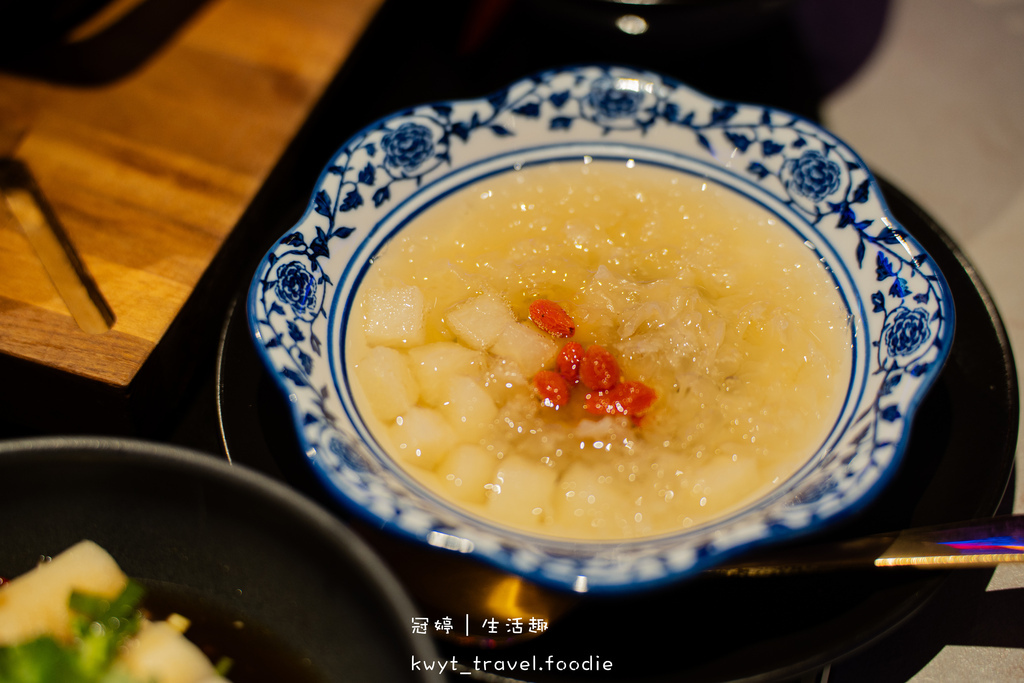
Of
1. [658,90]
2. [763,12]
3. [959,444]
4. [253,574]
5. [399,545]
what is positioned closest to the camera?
[253,574]

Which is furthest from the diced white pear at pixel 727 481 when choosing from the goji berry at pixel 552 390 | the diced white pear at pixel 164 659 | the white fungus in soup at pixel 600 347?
the diced white pear at pixel 164 659

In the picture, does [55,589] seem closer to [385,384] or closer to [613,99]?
[385,384]

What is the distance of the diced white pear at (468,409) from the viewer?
65.1 inches

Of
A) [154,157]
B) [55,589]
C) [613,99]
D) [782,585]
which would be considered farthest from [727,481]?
[154,157]

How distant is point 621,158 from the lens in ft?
6.91

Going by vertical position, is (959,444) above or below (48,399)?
above

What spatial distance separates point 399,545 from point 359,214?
30.5 inches

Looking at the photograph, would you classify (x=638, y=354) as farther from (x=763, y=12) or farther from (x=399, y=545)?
(x=763, y=12)

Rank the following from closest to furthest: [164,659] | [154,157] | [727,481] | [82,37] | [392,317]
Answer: [164,659] < [727,481] < [392,317] < [154,157] < [82,37]

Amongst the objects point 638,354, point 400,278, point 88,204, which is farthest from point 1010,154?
point 88,204

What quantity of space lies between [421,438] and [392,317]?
32 cm

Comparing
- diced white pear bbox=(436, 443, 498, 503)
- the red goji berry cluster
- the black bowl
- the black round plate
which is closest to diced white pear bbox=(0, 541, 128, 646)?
the black bowl

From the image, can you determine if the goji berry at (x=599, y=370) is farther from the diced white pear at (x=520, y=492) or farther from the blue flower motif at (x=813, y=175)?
the blue flower motif at (x=813, y=175)

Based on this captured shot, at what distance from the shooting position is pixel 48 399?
183 cm
